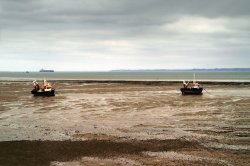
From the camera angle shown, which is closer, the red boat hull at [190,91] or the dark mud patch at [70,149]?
the dark mud patch at [70,149]

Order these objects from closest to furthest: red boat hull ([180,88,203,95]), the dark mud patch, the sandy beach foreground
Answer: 1. the sandy beach foreground
2. the dark mud patch
3. red boat hull ([180,88,203,95])

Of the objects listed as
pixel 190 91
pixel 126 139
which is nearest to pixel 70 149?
pixel 126 139

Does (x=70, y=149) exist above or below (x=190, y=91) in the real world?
below

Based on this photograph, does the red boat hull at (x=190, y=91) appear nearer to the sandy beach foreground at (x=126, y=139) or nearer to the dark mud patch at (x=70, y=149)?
the sandy beach foreground at (x=126, y=139)

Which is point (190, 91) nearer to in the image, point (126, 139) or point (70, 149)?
point (126, 139)

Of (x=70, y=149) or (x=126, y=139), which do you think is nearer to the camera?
(x=70, y=149)

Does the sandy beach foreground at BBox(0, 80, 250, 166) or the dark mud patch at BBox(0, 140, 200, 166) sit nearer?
the sandy beach foreground at BBox(0, 80, 250, 166)

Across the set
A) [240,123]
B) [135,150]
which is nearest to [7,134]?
[135,150]

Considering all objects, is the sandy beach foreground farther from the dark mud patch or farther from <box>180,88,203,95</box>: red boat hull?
<box>180,88,203,95</box>: red boat hull

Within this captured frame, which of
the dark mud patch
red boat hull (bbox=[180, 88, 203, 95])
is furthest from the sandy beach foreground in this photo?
red boat hull (bbox=[180, 88, 203, 95])

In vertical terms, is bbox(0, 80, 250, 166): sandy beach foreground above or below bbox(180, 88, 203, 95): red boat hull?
below

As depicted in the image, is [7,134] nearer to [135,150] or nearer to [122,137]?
[122,137]

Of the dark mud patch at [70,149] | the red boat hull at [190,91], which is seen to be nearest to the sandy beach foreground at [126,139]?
Result: the dark mud patch at [70,149]

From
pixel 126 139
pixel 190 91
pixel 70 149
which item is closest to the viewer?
pixel 70 149
